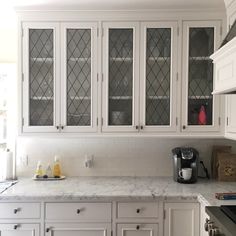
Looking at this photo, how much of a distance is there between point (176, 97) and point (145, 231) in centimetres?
118

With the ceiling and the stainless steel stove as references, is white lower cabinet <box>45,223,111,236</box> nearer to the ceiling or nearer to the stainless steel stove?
the stainless steel stove

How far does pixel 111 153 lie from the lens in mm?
2939

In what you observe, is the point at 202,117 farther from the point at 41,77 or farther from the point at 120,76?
the point at 41,77

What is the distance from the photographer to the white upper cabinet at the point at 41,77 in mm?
2607

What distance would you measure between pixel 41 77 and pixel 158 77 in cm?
107

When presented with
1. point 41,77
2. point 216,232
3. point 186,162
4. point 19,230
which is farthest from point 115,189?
point 41,77

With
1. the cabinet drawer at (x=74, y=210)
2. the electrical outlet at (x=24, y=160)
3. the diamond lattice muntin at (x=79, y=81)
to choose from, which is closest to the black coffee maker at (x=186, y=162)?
the cabinet drawer at (x=74, y=210)

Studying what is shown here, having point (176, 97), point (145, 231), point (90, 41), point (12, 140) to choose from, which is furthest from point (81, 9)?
point (145, 231)

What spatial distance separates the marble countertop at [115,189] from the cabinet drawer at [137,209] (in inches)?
2.6

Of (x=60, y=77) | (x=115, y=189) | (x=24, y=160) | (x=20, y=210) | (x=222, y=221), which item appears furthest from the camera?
(x=24, y=160)

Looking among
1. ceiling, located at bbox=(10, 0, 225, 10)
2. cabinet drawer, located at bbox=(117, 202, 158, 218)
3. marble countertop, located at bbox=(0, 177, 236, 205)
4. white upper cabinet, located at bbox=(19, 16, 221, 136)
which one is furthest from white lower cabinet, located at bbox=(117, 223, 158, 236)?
ceiling, located at bbox=(10, 0, 225, 10)

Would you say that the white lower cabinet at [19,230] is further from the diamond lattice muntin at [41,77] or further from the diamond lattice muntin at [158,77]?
the diamond lattice muntin at [158,77]

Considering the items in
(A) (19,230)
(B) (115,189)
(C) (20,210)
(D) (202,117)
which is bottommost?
(A) (19,230)

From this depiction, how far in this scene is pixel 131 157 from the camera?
2.94 m
